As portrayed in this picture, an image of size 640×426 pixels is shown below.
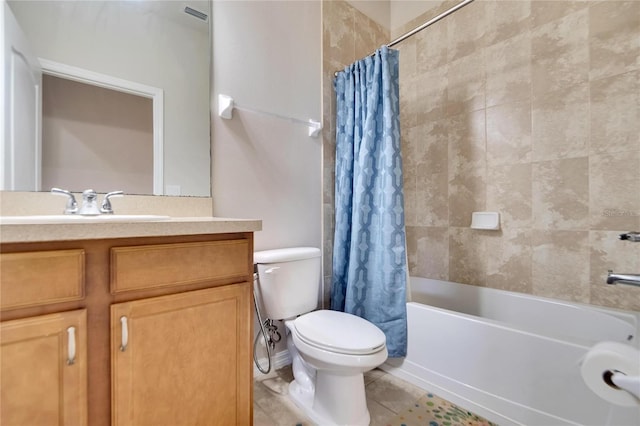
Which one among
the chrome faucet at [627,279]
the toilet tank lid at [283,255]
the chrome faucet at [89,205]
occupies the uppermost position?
the chrome faucet at [89,205]

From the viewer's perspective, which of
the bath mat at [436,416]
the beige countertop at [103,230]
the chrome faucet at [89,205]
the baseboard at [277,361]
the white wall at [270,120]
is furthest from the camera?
the baseboard at [277,361]

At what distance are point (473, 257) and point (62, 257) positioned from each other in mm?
2070

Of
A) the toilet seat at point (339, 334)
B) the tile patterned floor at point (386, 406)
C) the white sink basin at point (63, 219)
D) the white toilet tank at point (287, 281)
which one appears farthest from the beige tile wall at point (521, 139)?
the white sink basin at point (63, 219)

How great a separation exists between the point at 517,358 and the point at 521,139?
1.24 metres

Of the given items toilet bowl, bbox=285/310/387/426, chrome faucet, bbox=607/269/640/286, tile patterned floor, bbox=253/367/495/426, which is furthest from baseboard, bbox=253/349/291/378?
chrome faucet, bbox=607/269/640/286

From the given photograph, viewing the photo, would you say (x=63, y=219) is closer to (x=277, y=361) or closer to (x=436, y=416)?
(x=277, y=361)

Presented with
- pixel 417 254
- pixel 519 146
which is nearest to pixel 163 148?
pixel 417 254

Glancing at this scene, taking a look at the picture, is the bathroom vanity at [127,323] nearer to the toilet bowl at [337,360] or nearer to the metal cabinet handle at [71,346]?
the metal cabinet handle at [71,346]

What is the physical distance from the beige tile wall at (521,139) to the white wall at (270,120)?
0.14m

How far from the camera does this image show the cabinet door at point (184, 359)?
767 mm

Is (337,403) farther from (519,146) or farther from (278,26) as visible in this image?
(278,26)

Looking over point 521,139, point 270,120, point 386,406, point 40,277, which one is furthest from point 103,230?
point 521,139

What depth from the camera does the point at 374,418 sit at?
50.3 inches

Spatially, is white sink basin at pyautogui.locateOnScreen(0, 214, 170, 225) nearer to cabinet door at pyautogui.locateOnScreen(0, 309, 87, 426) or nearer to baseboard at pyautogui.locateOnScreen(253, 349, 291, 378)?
cabinet door at pyautogui.locateOnScreen(0, 309, 87, 426)
